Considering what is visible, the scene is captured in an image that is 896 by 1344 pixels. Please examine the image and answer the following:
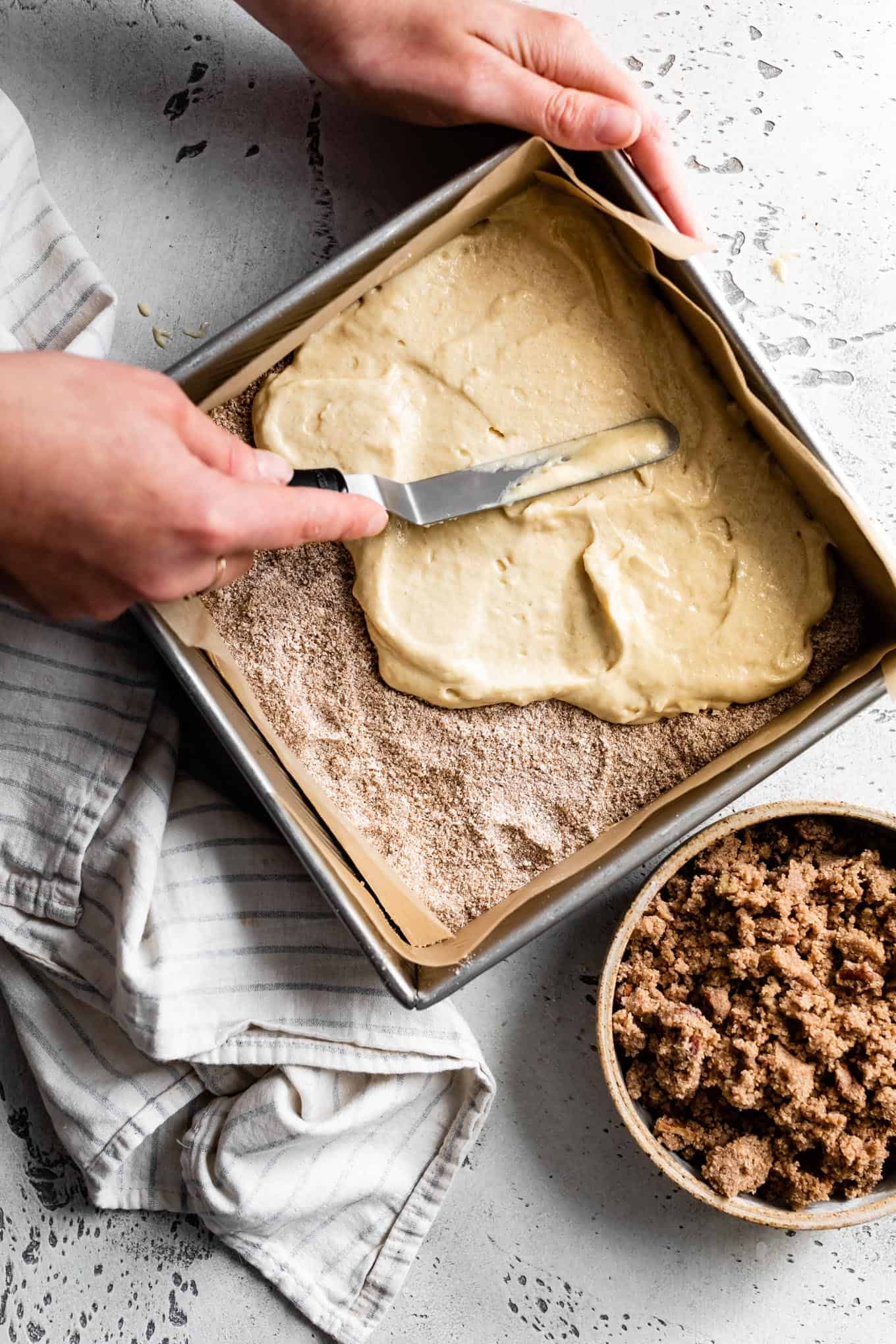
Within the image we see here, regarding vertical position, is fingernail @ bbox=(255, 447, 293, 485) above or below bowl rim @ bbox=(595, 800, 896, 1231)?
above

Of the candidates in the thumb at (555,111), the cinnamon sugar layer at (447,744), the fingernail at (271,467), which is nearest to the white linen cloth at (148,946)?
the cinnamon sugar layer at (447,744)

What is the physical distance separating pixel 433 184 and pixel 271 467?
43cm

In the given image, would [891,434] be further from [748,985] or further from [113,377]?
[113,377]

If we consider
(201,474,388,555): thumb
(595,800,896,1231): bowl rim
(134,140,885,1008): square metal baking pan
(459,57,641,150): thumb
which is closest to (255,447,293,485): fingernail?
(201,474,388,555): thumb

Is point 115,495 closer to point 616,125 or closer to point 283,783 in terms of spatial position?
point 283,783

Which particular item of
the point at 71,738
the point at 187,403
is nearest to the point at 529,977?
the point at 71,738

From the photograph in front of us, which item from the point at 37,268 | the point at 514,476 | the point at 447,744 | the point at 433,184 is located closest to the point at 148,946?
the point at 447,744

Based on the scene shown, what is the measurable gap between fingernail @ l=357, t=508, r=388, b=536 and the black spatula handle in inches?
1.7

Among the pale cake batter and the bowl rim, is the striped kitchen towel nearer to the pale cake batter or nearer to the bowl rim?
the pale cake batter

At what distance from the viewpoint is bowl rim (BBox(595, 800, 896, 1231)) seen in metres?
1.02

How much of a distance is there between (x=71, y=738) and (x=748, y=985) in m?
0.71

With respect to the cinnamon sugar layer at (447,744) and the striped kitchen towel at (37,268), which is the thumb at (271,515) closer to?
the cinnamon sugar layer at (447,744)

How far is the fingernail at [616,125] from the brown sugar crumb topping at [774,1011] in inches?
26.1

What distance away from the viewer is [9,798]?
107cm
